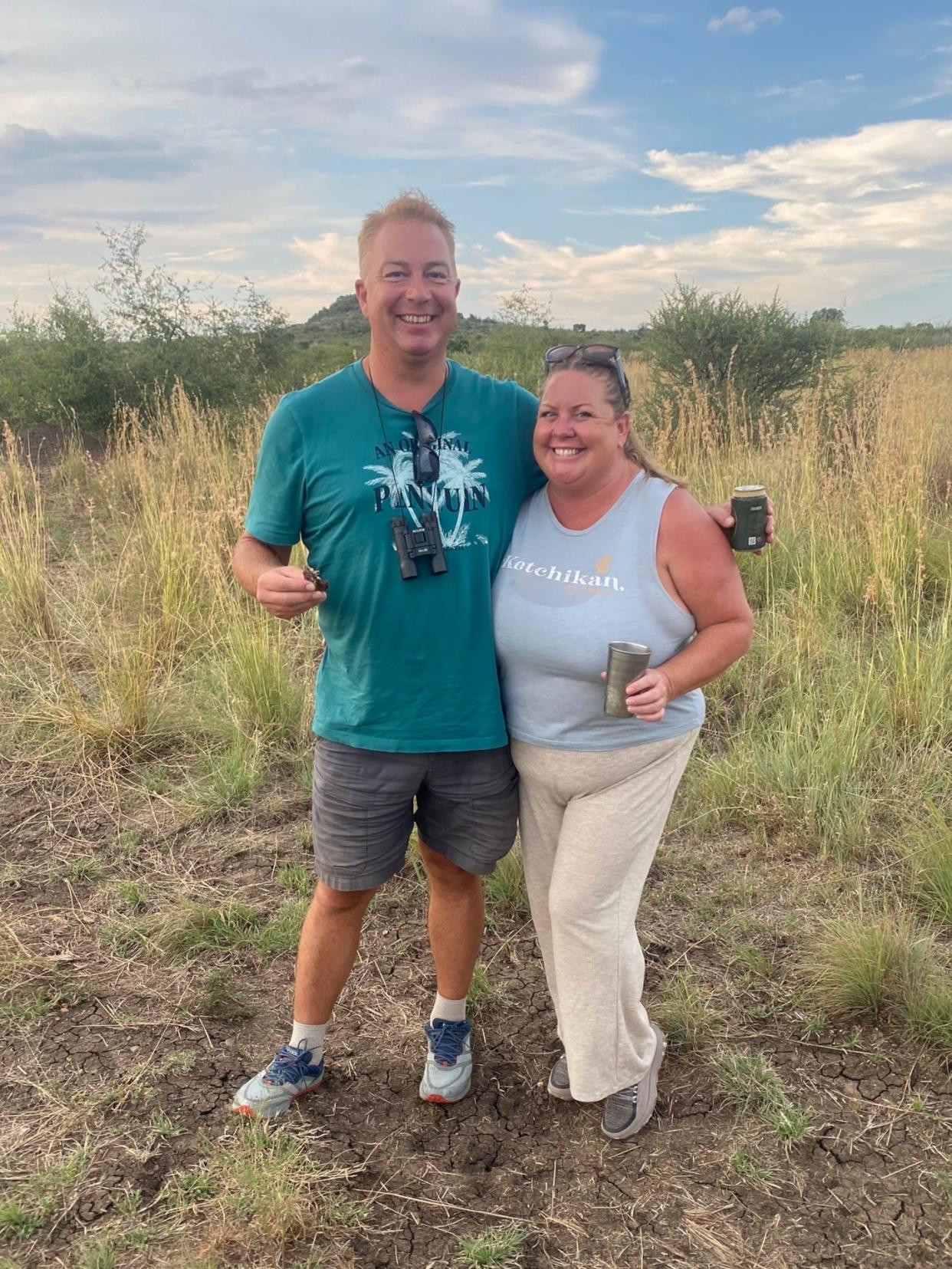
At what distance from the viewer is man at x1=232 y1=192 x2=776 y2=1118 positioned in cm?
200

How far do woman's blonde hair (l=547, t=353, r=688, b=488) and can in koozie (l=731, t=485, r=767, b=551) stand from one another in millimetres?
163

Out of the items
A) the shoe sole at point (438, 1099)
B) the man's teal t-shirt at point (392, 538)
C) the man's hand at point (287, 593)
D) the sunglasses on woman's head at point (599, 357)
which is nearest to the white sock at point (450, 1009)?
the shoe sole at point (438, 1099)

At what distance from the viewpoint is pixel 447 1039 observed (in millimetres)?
2500

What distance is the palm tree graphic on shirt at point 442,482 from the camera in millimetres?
2006

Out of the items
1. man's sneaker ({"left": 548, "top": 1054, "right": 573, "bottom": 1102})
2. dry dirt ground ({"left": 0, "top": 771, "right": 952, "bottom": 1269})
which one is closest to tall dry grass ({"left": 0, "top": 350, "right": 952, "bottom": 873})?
dry dirt ground ({"left": 0, "top": 771, "right": 952, "bottom": 1269})

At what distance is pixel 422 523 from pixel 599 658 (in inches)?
19.6

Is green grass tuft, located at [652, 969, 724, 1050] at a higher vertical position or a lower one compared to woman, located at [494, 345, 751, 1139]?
lower

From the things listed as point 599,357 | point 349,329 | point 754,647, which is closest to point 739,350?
point 754,647

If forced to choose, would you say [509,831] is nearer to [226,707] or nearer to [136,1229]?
[136,1229]

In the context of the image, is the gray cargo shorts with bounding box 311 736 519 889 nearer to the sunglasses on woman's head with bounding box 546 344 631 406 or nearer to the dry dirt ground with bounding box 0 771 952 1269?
the dry dirt ground with bounding box 0 771 952 1269

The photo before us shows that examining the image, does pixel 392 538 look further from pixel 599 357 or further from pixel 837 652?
pixel 837 652

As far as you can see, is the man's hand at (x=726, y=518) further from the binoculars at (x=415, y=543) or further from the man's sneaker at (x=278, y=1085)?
the man's sneaker at (x=278, y=1085)

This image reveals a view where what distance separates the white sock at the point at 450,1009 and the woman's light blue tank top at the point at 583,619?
91 cm

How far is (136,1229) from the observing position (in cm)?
202
